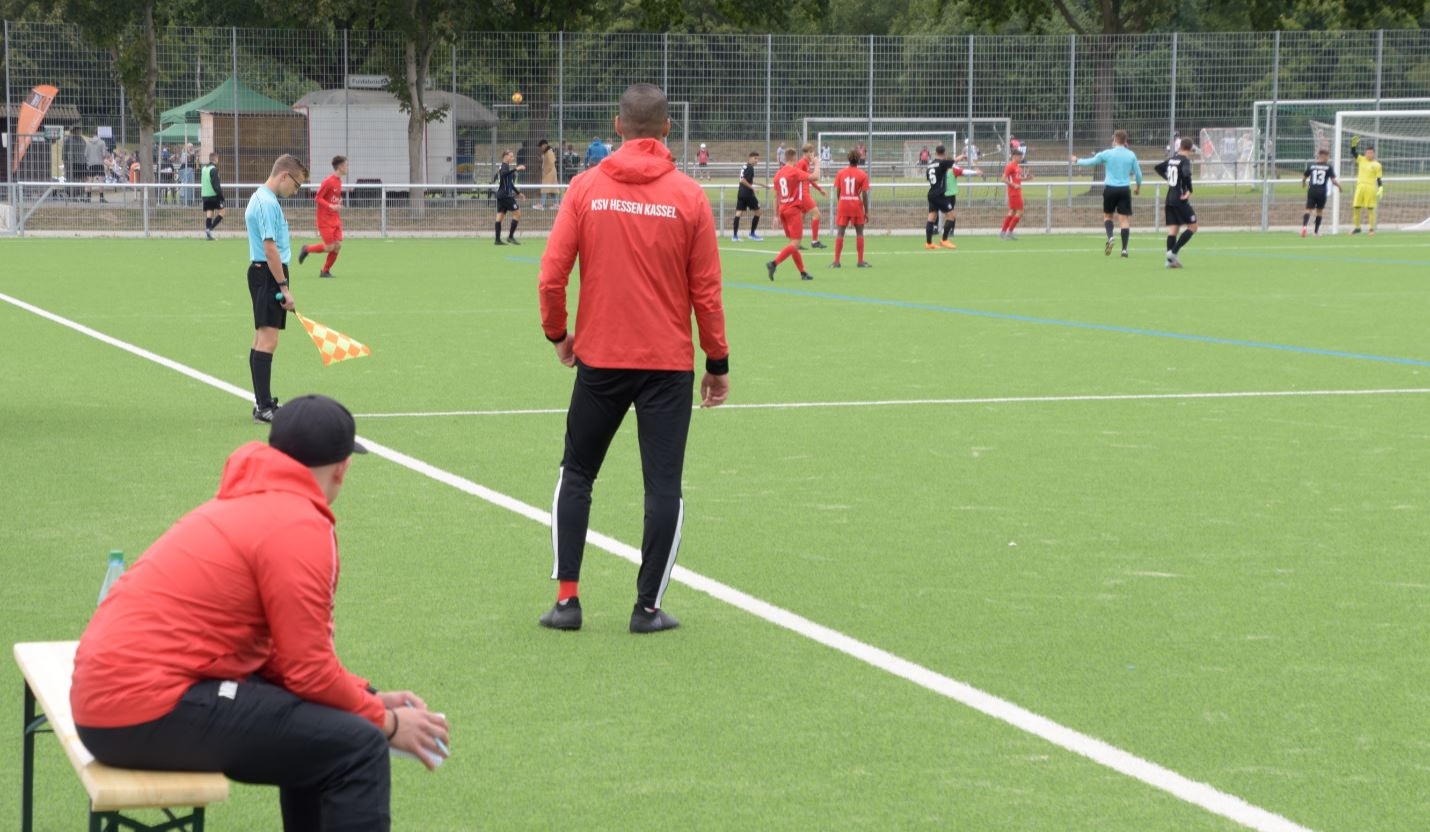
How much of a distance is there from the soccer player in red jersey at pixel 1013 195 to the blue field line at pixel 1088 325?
515 inches

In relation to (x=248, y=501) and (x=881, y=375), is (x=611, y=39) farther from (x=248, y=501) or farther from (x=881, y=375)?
(x=248, y=501)

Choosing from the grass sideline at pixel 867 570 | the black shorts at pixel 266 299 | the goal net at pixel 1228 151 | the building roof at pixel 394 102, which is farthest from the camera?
the goal net at pixel 1228 151

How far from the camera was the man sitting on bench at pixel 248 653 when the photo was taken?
381 cm

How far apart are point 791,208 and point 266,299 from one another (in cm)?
1587

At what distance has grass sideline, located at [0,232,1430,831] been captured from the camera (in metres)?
5.22

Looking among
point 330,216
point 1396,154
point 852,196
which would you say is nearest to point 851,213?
point 852,196

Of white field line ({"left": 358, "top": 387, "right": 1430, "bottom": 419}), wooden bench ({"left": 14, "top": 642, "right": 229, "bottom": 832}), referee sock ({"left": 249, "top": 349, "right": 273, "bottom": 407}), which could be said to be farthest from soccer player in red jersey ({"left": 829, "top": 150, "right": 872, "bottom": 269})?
wooden bench ({"left": 14, "top": 642, "right": 229, "bottom": 832})

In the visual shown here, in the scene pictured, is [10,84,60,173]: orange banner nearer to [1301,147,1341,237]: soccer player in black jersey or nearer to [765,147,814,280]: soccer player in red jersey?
[765,147,814,280]: soccer player in red jersey

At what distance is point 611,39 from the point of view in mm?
41344

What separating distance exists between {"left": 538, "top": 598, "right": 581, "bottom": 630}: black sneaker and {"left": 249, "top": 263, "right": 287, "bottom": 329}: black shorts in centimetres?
600

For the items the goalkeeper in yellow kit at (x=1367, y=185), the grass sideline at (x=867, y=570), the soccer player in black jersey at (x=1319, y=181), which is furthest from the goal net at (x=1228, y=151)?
the grass sideline at (x=867, y=570)

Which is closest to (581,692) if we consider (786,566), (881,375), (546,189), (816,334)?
(786,566)

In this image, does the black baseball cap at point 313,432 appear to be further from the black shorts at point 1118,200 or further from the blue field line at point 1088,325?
the black shorts at point 1118,200

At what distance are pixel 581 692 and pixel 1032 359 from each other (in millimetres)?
10595
